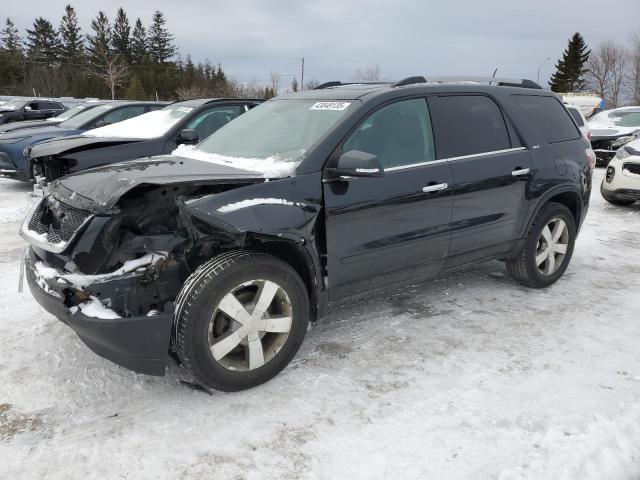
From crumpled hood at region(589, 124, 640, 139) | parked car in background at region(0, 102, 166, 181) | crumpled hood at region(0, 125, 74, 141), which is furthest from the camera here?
crumpled hood at region(589, 124, 640, 139)

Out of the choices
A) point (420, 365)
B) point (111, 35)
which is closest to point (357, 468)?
point (420, 365)

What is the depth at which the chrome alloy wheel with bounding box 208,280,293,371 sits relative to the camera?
106 inches

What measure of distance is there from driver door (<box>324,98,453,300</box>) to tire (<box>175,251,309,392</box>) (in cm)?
37

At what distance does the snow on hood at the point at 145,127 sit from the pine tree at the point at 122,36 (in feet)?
228

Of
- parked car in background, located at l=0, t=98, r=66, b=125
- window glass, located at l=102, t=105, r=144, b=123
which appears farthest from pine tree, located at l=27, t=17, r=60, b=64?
window glass, located at l=102, t=105, r=144, b=123

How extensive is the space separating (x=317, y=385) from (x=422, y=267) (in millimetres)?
1211

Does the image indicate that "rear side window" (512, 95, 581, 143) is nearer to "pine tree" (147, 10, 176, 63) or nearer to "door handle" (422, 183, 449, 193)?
"door handle" (422, 183, 449, 193)

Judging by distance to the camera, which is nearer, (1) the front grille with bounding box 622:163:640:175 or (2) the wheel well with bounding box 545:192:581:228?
(2) the wheel well with bounding box 545:192:581:228

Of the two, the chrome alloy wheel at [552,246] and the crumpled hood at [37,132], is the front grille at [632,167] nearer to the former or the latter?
the chrome alloy wheel at [552,246]

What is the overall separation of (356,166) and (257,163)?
638mm

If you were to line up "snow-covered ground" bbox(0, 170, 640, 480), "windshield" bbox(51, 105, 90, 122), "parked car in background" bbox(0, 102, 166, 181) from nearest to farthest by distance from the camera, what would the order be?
"snow-covered ground" bbox(0, 170, 640, 480) < "parked car in background" bbox(0, 102, 166, 181) < "windshield" bbox(51, 105, 90, 122)

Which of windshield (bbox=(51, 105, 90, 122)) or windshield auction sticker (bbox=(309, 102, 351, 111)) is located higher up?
windshield auction sticker (bbox=(309, 102, 351, 111))

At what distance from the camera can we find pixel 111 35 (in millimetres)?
68688

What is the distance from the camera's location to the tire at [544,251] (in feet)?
14.5
